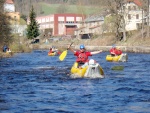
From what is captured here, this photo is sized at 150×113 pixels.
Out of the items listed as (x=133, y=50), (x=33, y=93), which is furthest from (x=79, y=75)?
(x=133, y=50)

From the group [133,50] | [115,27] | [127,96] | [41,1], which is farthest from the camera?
[41,1]

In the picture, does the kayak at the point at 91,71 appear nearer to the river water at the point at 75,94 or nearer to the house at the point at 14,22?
the river water at the point at 75,94

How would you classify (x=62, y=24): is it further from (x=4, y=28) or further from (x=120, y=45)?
(x=4, y=28)

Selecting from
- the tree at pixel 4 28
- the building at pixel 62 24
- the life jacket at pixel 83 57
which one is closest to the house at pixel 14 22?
the tree at pixel 4 28

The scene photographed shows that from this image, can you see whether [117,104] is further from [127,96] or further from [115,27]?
[115,27]

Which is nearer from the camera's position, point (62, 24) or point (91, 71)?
point (91, 71)

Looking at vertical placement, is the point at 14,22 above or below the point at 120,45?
above

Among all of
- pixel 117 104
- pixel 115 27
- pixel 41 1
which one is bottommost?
pixel 117 104

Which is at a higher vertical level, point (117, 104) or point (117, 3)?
point (117, 3)

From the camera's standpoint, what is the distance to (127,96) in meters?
13.6

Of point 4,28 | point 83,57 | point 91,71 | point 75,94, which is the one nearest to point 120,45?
point 4,28

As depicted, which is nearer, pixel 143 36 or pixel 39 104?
pixel 39 104

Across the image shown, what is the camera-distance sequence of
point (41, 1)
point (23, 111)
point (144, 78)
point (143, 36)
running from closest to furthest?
point (23, 111) < point (144, 78) < point (143, 36) < point (41, 1)

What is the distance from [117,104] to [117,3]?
47.2m
